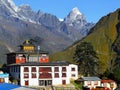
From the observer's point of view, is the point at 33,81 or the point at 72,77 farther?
the point at 72,77

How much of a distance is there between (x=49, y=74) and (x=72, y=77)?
9737 millimetres

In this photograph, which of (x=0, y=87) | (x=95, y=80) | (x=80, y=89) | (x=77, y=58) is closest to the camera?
(x=0, y=87)

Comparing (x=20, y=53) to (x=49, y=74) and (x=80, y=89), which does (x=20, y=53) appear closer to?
(x=49, y=74)

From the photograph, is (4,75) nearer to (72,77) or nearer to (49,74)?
(49,74)

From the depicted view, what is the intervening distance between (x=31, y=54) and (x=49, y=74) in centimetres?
1224

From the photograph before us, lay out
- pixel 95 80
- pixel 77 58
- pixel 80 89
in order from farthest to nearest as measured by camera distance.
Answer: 1. pixel 77 58
2. pixel 95 80
3. pixel 80 89

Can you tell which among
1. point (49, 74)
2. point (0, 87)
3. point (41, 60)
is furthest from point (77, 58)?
point (0, 87)

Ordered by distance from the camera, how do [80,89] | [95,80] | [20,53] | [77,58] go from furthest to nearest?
[77,58]
[20,53]
[95,80]
[80,89]

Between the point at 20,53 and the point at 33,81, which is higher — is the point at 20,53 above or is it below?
above

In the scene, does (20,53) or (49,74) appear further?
(20,53)

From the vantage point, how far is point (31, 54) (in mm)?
121438

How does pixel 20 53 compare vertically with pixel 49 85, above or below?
above

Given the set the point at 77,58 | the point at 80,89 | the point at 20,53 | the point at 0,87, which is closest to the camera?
the point at 0,87

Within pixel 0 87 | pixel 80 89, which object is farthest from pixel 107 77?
pixel 0 87
